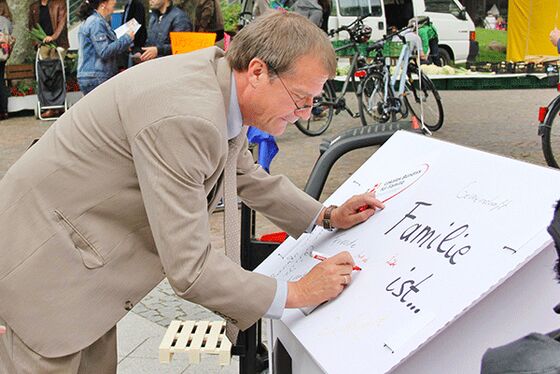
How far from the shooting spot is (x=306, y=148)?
26.9 feet

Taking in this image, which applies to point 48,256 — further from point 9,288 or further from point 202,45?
point 202,45

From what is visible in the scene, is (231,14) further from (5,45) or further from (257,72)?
(257,72)

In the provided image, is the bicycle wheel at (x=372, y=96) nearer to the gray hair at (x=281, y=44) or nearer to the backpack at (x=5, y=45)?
the backpack at (x=5, y=45)

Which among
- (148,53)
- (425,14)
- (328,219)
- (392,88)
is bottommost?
(425,14)

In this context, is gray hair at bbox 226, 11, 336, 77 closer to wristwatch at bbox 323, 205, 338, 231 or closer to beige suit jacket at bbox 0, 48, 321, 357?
beige suit jacket at bbox 0, 48, 321, 357

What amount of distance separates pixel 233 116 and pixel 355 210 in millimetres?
445

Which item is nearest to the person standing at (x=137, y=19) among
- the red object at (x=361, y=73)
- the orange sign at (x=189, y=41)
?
the orange sign at (x=189, y=41)

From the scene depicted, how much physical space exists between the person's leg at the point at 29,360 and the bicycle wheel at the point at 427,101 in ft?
21.6

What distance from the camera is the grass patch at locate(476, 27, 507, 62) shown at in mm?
13297

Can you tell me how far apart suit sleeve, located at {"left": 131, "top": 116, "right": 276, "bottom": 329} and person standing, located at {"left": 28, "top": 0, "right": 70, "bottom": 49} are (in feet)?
31.9

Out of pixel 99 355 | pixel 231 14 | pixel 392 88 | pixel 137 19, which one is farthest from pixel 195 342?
pixel 231 14

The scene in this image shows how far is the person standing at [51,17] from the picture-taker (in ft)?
35.3

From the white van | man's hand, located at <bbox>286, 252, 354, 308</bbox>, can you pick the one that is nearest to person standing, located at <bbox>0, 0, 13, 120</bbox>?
the white van

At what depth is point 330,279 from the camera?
1.63 meters
